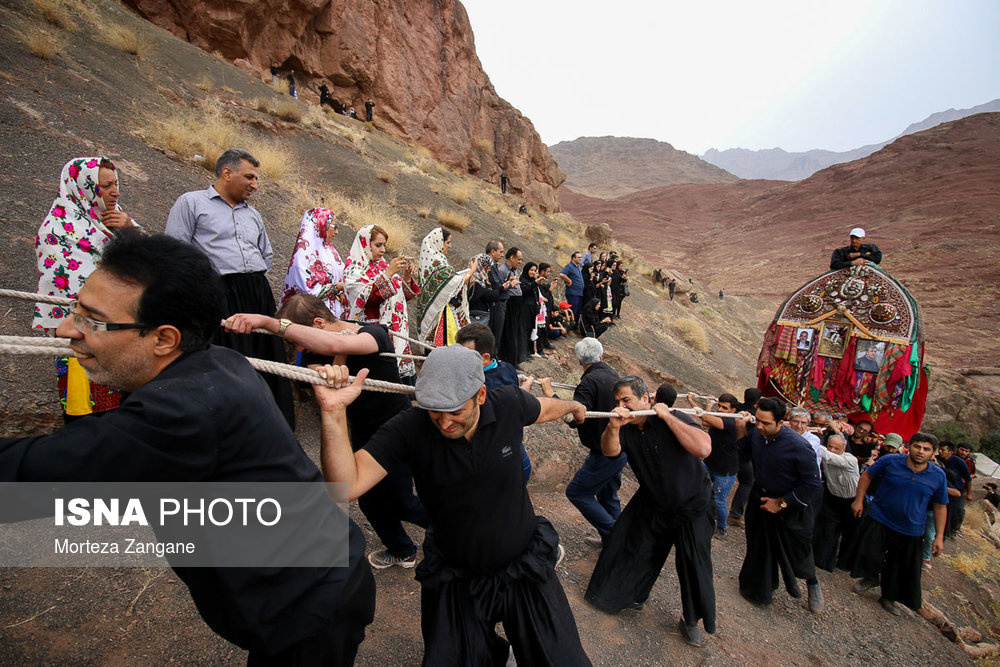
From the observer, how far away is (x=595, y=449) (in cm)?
396

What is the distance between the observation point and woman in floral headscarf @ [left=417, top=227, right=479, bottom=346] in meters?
4.98

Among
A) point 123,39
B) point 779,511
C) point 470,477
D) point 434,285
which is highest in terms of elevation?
point 123,39

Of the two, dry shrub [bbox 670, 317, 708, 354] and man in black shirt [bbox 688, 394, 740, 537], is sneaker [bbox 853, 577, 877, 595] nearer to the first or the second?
man in black shirt [bbox 688, 394, 740, 537]

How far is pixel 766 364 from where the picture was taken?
8.54 meters

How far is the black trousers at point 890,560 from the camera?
4848 mm

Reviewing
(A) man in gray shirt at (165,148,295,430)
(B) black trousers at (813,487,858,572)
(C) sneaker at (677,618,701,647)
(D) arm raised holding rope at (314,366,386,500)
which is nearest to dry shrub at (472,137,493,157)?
(B) black trousers at (813,487,858,572)

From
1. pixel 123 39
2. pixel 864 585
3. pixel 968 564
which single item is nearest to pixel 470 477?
pixel 864 585

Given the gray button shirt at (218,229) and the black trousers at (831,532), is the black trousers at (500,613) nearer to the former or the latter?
the gray button shirt at (218,229)

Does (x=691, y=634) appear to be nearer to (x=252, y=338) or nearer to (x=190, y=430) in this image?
(x=190, y=430)

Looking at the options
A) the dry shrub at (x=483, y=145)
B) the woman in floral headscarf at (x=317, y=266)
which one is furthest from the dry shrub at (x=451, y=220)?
the dry shrub at (x=483, y=145)

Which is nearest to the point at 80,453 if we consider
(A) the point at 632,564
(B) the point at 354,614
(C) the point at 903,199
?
(B) the point at 354,614

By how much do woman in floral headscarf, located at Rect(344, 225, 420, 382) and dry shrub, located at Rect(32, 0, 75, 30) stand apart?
9664 mm

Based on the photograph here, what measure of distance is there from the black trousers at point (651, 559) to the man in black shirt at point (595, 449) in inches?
12.7

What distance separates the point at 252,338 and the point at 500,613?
2.57 meters
